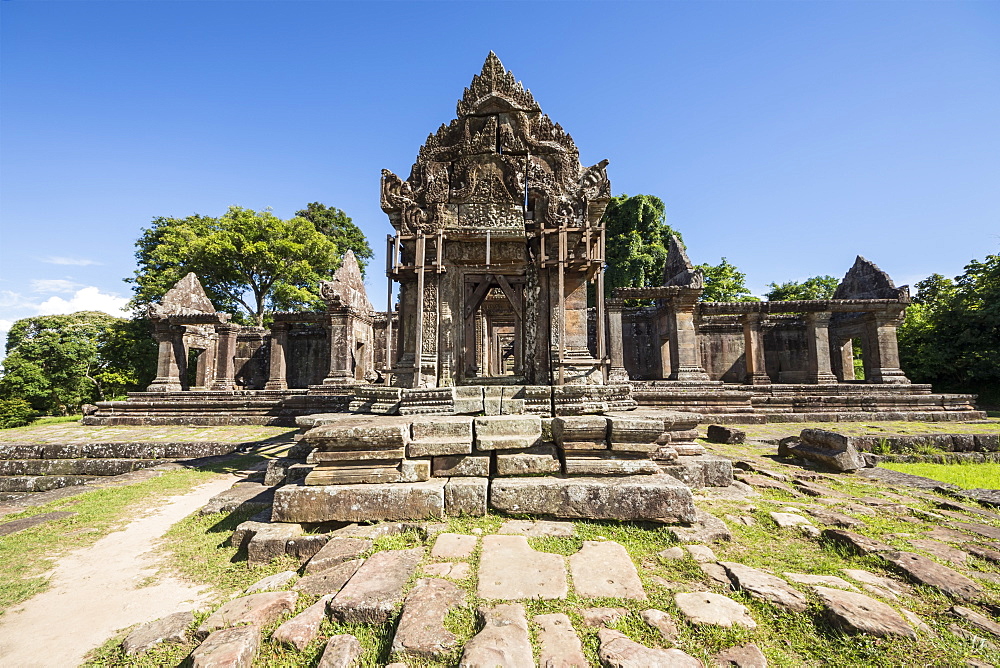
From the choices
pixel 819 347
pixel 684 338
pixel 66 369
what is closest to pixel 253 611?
pixel 684 338

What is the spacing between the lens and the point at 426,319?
6.32 m

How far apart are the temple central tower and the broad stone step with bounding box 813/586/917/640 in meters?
3.83

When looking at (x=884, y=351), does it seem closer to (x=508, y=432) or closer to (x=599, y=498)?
(x=599, y=498)

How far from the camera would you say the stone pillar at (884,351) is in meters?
14.1

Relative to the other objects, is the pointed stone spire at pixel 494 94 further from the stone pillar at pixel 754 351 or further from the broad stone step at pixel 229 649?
the stone pillar at pixel 754 351

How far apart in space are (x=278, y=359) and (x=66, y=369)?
11.0 metres

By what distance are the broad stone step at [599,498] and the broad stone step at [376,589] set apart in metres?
1.00

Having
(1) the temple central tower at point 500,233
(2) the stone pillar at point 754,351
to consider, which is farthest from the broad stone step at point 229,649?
(2) the stone pillar at point 754,351

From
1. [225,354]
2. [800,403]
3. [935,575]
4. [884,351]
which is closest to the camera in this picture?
[935,575]

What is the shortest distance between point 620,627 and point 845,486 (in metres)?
4.69

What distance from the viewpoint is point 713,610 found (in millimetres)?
2148

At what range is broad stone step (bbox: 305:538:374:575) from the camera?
2736 millimetres

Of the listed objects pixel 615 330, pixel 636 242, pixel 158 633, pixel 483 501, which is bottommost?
pixel 158 633

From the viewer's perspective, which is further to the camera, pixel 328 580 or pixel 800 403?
pixel 800 403
